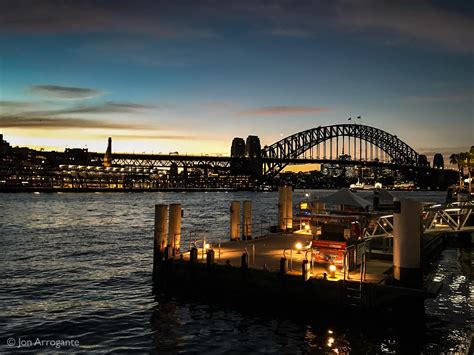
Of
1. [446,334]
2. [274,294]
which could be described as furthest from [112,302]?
[446,334]

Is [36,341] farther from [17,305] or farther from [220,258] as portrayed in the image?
[220,258]

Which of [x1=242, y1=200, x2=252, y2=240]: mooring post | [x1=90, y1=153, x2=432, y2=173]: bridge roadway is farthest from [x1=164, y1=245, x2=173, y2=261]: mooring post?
[x1=90, y1=153, x2=432, y2=173]: bridge roadway

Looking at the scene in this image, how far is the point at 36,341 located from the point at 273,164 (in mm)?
180872

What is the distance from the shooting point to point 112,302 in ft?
59.6

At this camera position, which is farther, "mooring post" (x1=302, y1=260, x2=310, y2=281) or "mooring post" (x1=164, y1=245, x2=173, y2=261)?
"mooring post" (x1=164, y1=245, x2=173, y2=261)

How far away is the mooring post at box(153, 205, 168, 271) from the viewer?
2034cm

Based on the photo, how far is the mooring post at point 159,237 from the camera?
2034 cm

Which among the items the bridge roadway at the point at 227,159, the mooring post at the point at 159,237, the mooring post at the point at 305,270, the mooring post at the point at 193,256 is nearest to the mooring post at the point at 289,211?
the mooring post at the point at 159,237

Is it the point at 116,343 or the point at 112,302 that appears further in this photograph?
the point at 112,302

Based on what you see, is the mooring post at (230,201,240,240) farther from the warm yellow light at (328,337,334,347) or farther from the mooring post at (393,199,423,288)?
the warm yellow light at (328,337,334,347)

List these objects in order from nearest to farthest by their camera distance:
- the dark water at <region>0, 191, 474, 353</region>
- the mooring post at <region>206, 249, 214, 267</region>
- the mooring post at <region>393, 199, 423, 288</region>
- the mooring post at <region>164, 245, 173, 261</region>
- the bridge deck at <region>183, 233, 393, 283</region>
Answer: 1. the dark water at <region>0, 191, 474, 353</region>
2. the mooring post at <region>393, 199, 423, 288</region>
3. the bridge deck at <region>183, 233, 393, 283</region>
4. the mooring post at <region>206, 249, 214, 267</region>
5. the mooring post at <region>164, 245, 173, 261</region>

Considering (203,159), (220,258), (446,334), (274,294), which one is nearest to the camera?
(446,334)

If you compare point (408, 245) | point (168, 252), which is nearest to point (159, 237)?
point (168, 252)

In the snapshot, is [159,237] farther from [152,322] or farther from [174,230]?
[152,322]
